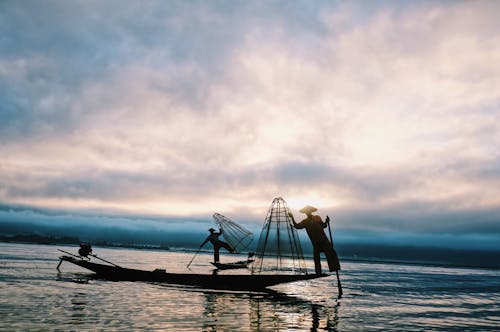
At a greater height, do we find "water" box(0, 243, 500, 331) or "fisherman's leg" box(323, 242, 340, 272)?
"fisherman's leg" box(323, 242, 340, 272)

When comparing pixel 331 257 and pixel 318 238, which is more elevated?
pixel 318 238

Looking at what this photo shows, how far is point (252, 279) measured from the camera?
66.5 feet

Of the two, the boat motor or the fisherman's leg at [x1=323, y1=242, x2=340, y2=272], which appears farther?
the boat motor

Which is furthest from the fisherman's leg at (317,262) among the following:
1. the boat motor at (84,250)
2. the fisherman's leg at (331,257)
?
the boat motor at (84,250)

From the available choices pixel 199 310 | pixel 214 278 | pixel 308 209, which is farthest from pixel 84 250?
pixel 308 209

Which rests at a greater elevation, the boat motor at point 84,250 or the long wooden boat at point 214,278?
the boat motor at point 84,250

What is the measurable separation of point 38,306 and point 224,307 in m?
7.37

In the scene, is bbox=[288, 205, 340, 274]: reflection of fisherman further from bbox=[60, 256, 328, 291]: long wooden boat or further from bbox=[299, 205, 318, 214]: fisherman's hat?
bbox=[60, 256, 328, 291]: long wooden boat

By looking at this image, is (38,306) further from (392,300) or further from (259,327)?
(392,300)

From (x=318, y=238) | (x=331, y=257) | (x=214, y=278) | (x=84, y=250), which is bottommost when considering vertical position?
(x=214, y=278)

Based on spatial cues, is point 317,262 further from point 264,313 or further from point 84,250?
point 84,250

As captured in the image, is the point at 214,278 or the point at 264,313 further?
the point at 214,278

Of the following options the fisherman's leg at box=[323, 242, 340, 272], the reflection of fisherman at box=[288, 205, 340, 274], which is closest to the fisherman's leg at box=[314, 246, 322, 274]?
the reflection of fisherman at box=[288, 205, 340, 274]

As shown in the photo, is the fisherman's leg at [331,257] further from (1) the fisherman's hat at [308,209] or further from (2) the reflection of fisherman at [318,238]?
(1) the fisherman's hat at [308,209]
